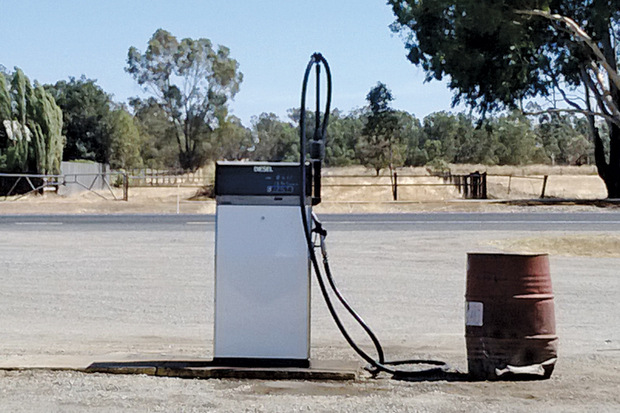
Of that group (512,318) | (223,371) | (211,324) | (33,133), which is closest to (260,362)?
(223,371)

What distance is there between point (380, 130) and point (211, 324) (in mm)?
65775

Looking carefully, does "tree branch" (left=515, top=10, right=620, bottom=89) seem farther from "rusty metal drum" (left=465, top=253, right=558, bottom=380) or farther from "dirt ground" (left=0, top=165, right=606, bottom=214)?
"rusty metal drum" (left=465, top=253, right=558, bottom=380)

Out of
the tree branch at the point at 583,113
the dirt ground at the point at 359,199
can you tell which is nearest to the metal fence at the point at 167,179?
the dirt ground at the point at 359,199

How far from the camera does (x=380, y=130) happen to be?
7544 cm

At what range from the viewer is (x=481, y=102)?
44.5 m

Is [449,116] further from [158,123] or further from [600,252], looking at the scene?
[600,252]

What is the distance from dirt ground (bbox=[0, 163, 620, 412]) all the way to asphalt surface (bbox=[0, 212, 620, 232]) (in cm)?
180

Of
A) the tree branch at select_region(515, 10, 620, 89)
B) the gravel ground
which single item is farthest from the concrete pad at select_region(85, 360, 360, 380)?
the tree branch at select_region(515, 10, 620, 89)

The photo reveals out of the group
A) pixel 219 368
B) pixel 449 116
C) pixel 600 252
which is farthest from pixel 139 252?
pixel 449 116

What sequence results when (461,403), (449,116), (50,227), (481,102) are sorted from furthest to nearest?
(449,116) < (481,102) < (50,227) < (461,403)

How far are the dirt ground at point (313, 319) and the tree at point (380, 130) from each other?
2000 inches

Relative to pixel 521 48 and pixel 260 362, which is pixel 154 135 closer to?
pixel 521 48

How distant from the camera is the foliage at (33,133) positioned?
54.4 meters

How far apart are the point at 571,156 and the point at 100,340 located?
12868 centimetres
